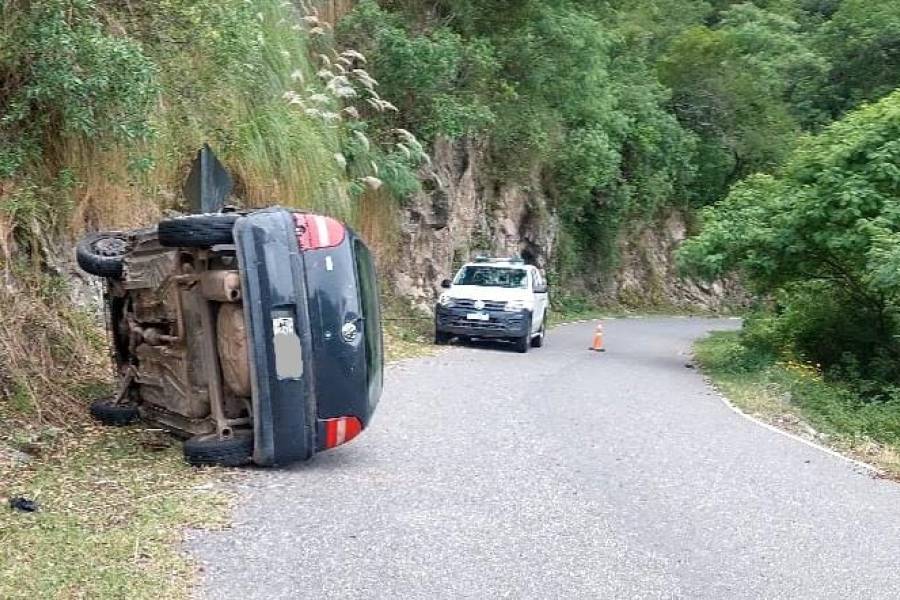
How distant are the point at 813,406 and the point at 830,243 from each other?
4.12m

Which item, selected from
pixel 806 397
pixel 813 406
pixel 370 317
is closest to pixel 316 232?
pixel 370 317

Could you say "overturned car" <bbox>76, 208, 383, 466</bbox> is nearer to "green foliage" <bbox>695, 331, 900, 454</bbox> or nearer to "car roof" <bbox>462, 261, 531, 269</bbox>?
"green foliage" <bbox>695, 331, 900, 454</bbox>

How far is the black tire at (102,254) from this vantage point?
861 cm

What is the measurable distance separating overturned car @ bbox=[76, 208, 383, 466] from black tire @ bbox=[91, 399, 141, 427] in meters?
0.50

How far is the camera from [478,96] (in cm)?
2409

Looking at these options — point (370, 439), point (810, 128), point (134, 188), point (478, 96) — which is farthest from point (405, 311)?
point (810, 128)

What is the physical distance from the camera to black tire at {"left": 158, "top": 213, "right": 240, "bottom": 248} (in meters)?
7.10

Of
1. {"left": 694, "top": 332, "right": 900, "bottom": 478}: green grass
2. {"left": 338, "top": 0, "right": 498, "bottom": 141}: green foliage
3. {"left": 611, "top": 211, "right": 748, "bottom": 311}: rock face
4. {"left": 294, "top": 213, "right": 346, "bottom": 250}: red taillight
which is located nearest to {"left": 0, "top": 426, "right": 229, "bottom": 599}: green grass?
{"left": 294, "top": 213, "right": 346, "bottom": 250}: red taillight

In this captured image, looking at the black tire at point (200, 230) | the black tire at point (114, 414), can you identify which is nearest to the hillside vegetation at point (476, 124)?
the black tire at point (114, 414)

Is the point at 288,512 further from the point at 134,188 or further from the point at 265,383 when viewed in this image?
the point at 134,188

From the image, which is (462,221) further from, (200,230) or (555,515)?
(555,515)

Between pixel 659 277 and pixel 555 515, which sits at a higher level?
pixel 555 515

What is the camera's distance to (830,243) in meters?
17.0

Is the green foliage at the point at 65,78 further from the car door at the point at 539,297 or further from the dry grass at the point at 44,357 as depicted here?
the car door at the point at 539,297
